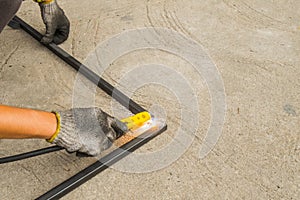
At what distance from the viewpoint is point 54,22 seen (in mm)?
2320

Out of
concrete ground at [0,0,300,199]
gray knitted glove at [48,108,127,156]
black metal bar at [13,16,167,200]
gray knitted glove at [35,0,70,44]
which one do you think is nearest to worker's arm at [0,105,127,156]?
gray knitted glove at [48,108,127,156]

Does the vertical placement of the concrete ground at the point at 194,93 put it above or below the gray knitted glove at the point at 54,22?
below

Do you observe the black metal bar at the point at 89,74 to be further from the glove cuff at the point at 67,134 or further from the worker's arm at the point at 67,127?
the glove cuff at the point at 67,134

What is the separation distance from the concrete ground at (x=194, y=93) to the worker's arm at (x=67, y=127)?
0.71 feet

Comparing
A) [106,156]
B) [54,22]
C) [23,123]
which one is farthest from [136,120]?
[54,22]

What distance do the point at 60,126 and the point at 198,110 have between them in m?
0.84

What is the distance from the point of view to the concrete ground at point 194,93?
1.71m

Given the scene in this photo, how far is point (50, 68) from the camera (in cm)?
232

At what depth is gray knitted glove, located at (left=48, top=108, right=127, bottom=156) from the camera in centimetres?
149

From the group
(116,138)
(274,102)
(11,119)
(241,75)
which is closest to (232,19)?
(241,75)

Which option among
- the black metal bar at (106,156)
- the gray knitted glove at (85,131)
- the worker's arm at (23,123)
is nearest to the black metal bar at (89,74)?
the black metal bar at (106,156)

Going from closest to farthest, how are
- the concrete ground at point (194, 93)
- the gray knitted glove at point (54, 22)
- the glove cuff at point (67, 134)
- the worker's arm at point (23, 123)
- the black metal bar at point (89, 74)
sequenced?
the worker's arm at point (23, 123) < the glove cuff at point (67, 134) < the concrete ground at point (194, 93) < the black metal bar at point (89, 74) < the gray knitted glove at point (54, 22)

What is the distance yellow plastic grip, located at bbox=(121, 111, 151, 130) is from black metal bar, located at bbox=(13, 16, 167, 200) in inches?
2.5

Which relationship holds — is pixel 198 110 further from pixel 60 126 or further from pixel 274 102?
pixel 60 126
